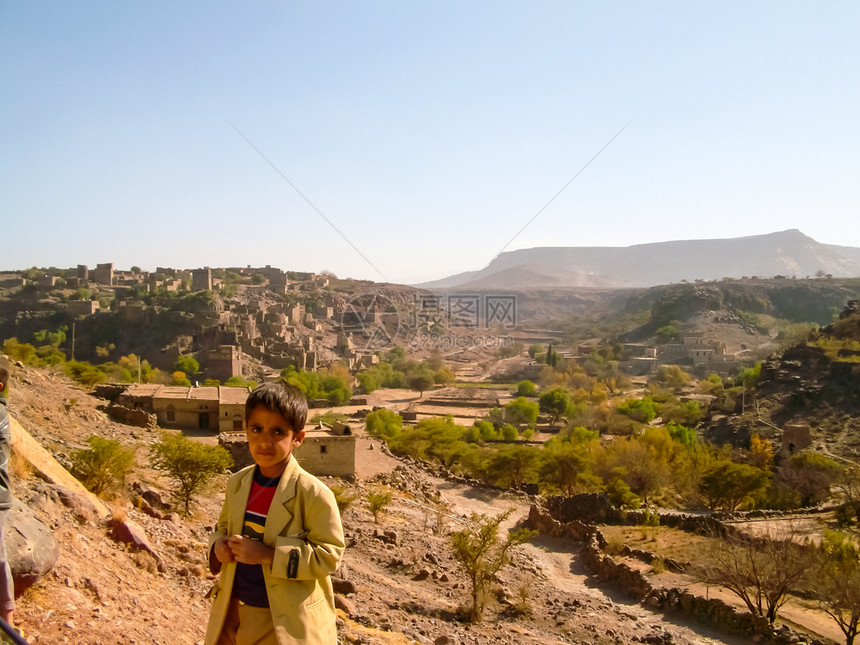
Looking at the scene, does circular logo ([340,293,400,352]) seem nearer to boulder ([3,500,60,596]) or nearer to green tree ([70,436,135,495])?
green tree ([70,436,135,495])

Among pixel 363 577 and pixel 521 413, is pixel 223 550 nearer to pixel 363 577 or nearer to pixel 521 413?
pixel 363 577

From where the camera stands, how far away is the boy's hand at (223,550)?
2645mm

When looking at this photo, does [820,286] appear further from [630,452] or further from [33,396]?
[33,396]

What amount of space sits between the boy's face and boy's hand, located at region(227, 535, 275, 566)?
1.04 ft

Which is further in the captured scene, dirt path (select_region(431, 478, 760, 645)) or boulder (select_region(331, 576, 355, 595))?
A: dirt path (select_region(431, 478, 760, 645))

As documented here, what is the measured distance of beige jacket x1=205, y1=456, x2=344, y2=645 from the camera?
8.46 ft

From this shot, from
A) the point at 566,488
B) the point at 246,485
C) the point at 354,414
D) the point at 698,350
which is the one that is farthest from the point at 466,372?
the point at 246,485

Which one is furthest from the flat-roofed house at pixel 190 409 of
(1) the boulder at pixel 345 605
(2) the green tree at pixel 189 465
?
(1) the boulder at pixel 345 605

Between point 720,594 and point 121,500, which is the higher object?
point 121,500

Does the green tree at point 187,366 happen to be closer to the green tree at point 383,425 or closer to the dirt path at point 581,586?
the green tree at point 383,425

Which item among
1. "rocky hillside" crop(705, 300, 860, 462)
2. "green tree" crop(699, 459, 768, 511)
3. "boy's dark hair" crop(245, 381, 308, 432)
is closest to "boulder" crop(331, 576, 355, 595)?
"boy's dark hair" crop(245, 381, 308, 432)

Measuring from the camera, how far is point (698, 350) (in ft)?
198

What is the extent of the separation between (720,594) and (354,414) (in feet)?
86.5

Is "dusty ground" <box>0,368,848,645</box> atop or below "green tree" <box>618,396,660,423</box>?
atop
